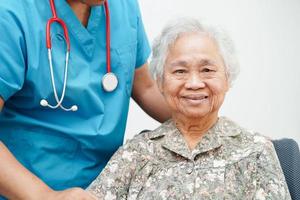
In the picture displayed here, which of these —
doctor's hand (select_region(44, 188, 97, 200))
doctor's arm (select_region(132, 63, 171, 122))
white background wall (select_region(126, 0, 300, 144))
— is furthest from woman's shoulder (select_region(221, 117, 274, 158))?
white background wall (select_region(126, 0, 300, 144))

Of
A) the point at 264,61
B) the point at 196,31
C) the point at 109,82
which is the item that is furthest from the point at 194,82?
the point at 264,61

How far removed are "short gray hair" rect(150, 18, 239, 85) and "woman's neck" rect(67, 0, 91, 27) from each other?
231 millimetres

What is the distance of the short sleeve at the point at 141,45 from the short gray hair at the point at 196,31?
0.22 meters

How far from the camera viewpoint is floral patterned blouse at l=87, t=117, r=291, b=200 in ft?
3.98

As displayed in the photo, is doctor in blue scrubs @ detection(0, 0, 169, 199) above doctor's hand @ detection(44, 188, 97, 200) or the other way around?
above

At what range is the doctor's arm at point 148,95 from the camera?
5.30 ft

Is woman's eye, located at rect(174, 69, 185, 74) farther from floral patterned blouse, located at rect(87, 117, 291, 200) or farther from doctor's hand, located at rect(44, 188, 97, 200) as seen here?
doctor's hand, located at rect(44, 188, 97, 200)

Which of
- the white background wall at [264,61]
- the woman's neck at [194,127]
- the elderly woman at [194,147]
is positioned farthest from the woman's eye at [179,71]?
the white background wall at [264,61]

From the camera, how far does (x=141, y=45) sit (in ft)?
5.13

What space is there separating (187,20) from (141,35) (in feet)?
0.92

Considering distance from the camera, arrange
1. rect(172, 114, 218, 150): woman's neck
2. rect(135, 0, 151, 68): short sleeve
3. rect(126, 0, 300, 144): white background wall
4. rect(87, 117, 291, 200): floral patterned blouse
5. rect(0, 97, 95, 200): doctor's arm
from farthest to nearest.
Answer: rect(126, 0, 300, 144): white background wall → rect(135, 0, 151, 68): short sleeve → rect(172, 114, 218, 150): woman's neck → rect(87, 117, 291, 200): floral patterned blouse → rect(0, 97, 95, 200): doctor's arm

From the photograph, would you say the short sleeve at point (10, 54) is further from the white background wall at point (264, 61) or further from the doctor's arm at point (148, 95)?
the white background wall at point (264, 61)

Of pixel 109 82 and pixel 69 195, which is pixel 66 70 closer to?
pixel 109 82

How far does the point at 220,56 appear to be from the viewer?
4.23 ft
